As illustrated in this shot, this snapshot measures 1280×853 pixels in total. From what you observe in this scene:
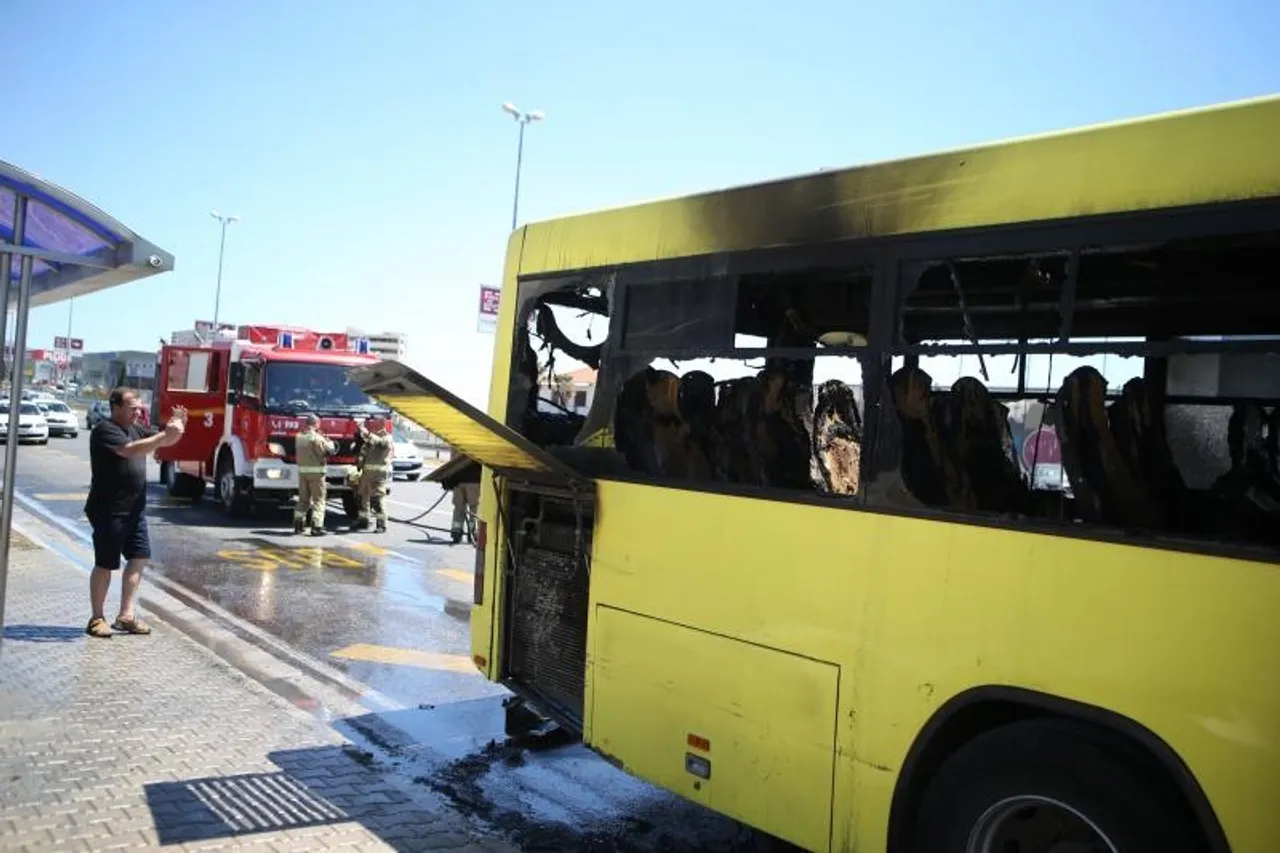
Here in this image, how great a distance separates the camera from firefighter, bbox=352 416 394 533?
14820mm

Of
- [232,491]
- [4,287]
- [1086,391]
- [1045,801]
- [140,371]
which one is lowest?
[232,491]

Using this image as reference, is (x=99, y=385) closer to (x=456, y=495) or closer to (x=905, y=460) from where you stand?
(x=456, y=495)

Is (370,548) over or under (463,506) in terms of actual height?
under

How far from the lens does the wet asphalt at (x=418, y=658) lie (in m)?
4.70

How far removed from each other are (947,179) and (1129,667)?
166 centimetres

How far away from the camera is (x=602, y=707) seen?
4.45 m

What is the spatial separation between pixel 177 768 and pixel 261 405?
10.6 metres

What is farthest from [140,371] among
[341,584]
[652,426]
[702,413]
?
[702,413]

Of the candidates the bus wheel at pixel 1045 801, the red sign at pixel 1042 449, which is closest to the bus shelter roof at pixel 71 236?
the red sign at pixel 1042 449

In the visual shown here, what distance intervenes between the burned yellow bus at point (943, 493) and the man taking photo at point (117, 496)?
357cm

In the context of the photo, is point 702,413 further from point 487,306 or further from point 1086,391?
point 487,306

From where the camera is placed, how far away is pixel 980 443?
11.9ft

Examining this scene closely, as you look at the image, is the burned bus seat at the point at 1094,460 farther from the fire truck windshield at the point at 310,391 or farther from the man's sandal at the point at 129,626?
the fire truck windshield at the point at 310,391

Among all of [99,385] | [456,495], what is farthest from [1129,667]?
[99,385]
